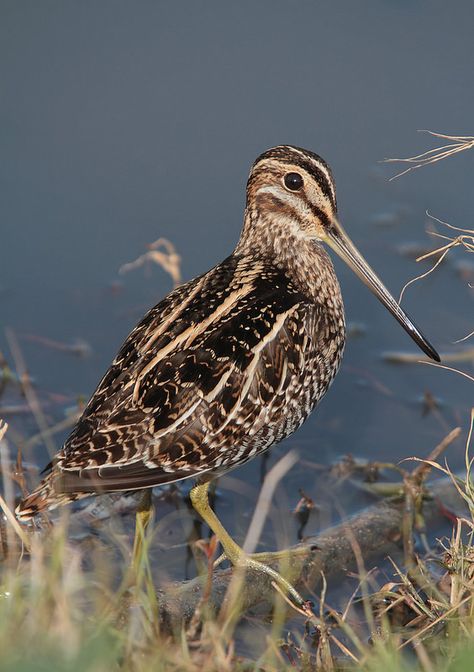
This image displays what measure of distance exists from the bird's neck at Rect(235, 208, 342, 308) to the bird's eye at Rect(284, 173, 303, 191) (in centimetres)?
15

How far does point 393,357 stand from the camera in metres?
6.59

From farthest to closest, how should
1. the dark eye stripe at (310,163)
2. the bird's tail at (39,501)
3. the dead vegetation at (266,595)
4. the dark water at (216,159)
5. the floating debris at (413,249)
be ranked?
the floating debris at (413,249) < the dark water at (216,159) < the dark eye stripe at (310,163) < the bird's tail at (39,501) < the dead vegetation at (266,595)

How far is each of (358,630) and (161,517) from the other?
1210 mm

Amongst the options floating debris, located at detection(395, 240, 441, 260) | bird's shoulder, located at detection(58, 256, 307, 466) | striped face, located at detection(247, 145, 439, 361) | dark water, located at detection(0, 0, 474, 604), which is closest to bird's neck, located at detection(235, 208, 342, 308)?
striped face, located at detection(247, 145, 439, 361)

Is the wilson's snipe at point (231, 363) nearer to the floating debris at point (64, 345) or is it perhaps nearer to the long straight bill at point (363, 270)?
the long straight bill at point (363, 270)

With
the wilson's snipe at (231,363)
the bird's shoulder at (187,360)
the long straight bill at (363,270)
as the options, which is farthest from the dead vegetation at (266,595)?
the long straight bill at (363,270)

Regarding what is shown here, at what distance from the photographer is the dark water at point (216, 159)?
637cm

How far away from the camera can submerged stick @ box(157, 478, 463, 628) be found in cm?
427

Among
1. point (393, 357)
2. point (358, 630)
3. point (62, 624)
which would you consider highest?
point (62, 624)

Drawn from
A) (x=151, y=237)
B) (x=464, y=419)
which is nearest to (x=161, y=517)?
(x=464, y=419)

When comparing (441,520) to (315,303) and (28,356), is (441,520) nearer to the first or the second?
(315,303)

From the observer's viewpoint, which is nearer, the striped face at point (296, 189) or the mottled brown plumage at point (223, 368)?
the mottled brown plumage at point (223, 368)

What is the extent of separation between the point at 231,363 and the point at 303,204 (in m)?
1.07

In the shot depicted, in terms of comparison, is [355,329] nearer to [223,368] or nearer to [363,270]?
[363,270]
